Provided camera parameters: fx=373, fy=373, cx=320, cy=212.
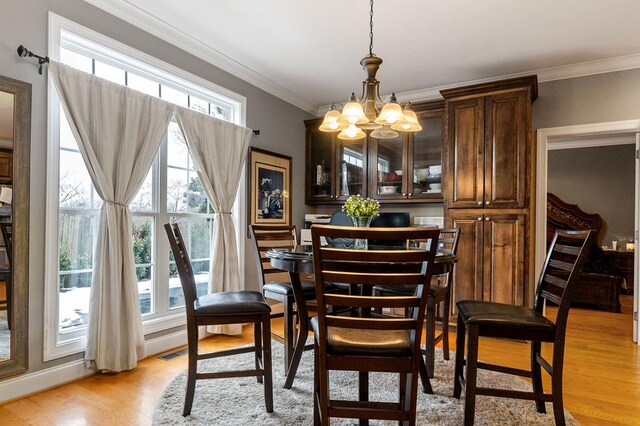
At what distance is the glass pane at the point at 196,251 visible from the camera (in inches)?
127

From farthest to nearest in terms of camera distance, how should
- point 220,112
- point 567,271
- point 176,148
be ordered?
point 220,112, point 176,148, point 567,271

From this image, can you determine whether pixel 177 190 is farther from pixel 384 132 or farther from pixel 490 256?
pixel 490 256

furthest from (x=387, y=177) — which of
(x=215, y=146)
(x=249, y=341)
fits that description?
(x=249, y=341)

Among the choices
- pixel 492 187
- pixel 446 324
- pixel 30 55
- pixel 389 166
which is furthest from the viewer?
pixel 389 166

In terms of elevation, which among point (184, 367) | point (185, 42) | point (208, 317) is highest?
point (185, 42)

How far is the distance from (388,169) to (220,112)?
1.94 metres

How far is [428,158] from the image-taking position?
161 inches

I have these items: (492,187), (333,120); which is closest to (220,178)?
(333,120)

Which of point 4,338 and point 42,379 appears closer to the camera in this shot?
point 4,338

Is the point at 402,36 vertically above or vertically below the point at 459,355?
above

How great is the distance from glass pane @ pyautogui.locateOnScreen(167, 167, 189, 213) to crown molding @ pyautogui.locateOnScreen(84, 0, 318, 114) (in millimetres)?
1039

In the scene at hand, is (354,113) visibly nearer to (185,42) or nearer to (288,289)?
(288,289)

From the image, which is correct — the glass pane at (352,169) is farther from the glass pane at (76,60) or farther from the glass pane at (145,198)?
the glass pane at (76,60)

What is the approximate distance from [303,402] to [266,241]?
124cm
